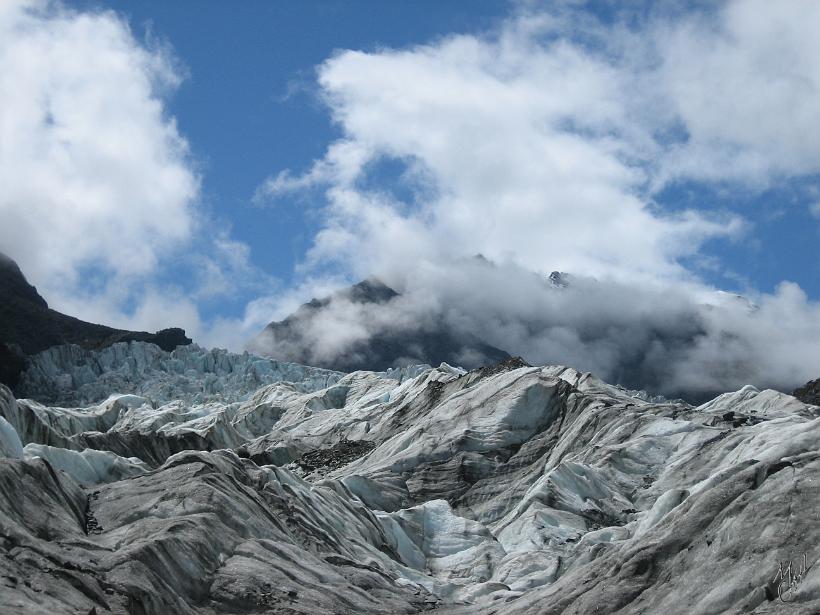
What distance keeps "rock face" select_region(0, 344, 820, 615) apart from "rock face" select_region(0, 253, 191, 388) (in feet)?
256

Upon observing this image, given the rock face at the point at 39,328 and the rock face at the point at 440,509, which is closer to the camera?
the rock face at the point at 440,509

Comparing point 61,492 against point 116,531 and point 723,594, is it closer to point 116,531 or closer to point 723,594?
point 116,531

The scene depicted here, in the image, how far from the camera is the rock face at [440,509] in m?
27.7

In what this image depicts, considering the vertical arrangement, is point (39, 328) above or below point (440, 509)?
above

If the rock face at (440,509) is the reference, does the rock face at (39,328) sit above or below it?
above

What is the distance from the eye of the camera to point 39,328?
178875 millimetres

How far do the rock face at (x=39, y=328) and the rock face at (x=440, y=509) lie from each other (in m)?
77.9

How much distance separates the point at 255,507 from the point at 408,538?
14033 mm

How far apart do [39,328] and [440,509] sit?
136 meters

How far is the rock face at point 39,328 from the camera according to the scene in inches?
6801

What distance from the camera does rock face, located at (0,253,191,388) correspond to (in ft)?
567

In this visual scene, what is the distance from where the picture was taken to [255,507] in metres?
41.4

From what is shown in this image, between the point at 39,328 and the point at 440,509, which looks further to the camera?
the point at 39,328

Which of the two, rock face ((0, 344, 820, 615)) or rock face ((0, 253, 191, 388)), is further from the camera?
rock face ((0, 253, 191, 388))
